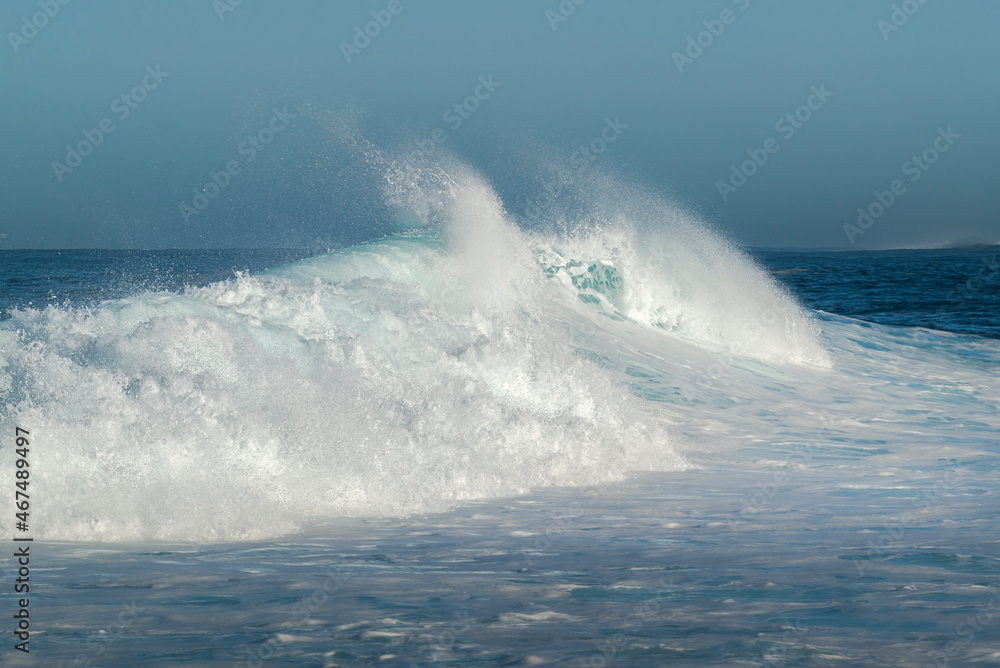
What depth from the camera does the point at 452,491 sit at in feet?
20.3

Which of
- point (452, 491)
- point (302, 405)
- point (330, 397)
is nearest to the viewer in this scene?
point (452, 491)

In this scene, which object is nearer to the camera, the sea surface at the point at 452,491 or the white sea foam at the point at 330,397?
the sea surface at the point at 452,491

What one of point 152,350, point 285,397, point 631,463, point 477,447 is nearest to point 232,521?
point 285,397

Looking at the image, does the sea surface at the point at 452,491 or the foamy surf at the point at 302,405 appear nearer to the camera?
the sea surface at the point at 452,491

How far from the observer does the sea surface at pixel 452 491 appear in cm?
341

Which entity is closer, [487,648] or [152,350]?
[487,648]

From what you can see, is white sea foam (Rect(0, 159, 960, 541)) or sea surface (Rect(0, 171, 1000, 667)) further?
white sea foam (Rect(0, 159, 960, 541))

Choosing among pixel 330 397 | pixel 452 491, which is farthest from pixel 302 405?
pixel 452 491

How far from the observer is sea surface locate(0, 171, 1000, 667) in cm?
341

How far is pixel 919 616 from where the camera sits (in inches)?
140

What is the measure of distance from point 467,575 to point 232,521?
157 centimetres

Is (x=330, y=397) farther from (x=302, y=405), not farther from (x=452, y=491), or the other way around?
(x=452, y=491)

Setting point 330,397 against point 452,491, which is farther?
point 330,397

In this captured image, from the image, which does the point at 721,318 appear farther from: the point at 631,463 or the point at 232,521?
the point at 232,521
